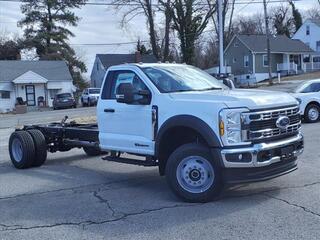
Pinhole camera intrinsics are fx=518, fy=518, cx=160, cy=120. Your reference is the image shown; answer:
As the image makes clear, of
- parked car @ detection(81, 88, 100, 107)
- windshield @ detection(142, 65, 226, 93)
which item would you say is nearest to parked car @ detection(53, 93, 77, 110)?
parked car @ detection(81, 88, 100, 107)

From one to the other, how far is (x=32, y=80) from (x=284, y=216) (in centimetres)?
5457

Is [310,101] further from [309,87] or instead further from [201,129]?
[201,129]

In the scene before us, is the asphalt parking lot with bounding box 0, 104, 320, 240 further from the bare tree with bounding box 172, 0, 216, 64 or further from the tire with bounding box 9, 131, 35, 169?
the bare tree with bounding box 172, 0, 216, 64

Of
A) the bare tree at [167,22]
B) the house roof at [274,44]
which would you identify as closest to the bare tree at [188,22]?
the bare tree at [167,22]

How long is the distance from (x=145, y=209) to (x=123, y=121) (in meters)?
2.02

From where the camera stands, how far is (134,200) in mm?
7703

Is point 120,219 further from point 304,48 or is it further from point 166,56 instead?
point 304,48

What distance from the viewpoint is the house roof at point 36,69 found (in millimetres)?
58938

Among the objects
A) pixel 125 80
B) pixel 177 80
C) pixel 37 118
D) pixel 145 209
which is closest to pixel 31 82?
pixel 37 118

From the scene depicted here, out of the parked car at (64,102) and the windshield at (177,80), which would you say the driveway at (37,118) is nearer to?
the parked car at (64,102)

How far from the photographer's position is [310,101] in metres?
18.7

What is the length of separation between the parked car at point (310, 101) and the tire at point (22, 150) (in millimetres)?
10828

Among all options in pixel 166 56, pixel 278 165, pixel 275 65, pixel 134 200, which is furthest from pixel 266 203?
pixel 275 65

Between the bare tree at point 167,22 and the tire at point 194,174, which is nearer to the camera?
the tire at point 194,174
